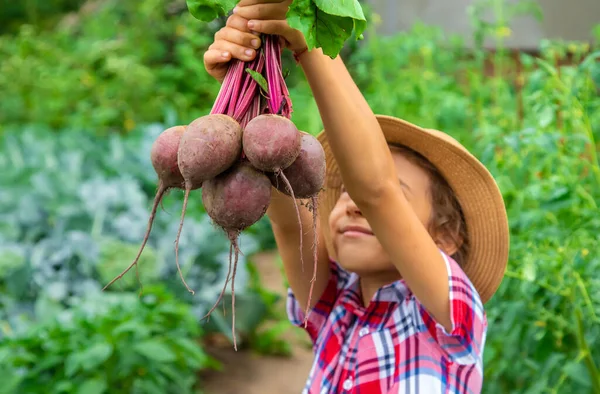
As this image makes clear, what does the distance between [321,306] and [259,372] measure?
194 centimetres

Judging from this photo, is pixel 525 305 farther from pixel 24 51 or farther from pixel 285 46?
pixel 24 51

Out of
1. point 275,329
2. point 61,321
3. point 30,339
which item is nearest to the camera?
point 30,339

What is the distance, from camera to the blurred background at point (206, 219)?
2.21m

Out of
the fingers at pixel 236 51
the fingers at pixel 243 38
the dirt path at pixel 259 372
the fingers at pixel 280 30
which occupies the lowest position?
the dirt path at pixel 259 372

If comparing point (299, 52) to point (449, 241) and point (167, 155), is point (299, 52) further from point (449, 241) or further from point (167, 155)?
point (449, 241)

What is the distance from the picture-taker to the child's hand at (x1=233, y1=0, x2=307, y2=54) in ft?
4.01

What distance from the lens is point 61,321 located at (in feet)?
9.84

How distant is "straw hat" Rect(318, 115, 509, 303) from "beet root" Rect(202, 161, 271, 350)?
583 millimetres

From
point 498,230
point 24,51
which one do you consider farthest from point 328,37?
point 24,51

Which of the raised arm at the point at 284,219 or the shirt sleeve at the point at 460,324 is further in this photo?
the shirt sleeve at the point at 460,324

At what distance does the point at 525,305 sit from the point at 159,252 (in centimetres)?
203

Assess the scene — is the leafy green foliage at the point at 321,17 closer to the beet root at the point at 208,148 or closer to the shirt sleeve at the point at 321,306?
the beet root at the point at 208,148

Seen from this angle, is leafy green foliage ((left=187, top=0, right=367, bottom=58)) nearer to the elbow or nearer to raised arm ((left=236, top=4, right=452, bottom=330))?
raised arm ((left=236, top=4, right=452, bottom=330))

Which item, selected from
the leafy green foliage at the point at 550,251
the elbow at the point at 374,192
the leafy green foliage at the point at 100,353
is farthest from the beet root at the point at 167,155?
the leafy green foliage at the point at 100,353
